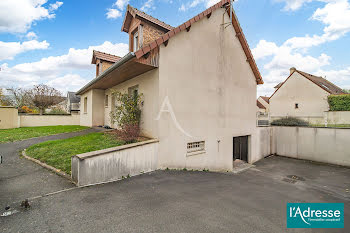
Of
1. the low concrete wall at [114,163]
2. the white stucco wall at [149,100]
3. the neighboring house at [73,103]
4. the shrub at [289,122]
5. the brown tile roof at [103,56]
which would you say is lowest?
the low concrete wall at [114,163]

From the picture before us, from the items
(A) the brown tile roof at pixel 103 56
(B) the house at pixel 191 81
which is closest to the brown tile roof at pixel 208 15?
(B) the house at pixel 191 81

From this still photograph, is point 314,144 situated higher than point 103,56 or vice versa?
point 103,56

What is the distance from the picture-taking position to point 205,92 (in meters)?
7.97

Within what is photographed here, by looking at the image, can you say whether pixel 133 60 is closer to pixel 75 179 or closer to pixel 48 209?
pixel 75 179

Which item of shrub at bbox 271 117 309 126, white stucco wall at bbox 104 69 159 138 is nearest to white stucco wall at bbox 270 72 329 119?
shrub at bbox 271 117 309 126

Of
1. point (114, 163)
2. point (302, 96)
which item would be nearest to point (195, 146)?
point (114, 163)

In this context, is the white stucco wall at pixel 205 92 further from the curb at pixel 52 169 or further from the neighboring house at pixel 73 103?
the neighboring house at pixel 73 103

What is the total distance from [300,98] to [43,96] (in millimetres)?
37730

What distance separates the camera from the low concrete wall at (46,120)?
1754cm

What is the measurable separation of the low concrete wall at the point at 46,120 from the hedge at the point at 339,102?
107 feet

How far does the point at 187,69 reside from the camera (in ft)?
23.9

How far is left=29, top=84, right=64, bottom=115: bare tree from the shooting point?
889 inches

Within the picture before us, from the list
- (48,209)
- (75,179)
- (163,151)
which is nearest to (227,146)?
(163,151)

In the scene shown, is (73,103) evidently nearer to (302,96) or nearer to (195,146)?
(195,146)
